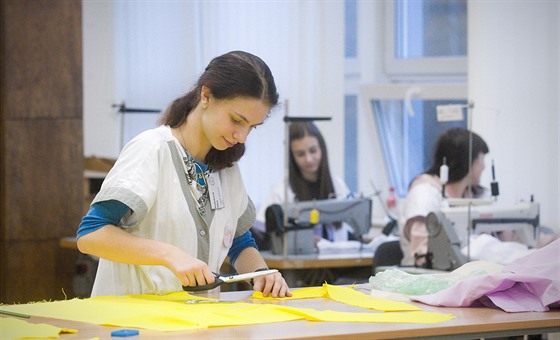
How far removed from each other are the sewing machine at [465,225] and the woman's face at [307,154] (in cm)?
130

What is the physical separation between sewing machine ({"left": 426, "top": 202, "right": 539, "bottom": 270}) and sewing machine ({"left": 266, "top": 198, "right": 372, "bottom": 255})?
27.3 inches

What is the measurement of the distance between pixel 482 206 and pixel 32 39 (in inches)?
96.5

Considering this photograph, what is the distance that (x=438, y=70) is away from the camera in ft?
21.7

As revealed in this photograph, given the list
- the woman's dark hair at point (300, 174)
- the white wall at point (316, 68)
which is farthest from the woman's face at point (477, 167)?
the woman's dark hair at point (300, 174)

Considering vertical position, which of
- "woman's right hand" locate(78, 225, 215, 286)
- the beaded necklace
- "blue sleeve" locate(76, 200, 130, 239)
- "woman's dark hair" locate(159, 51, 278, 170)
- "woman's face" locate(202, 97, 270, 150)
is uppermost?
"woman's dark hair" locate(159, 51, 278, 170)

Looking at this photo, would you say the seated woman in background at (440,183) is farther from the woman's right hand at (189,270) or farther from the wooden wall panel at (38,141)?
the woman's right hand at (189,270)

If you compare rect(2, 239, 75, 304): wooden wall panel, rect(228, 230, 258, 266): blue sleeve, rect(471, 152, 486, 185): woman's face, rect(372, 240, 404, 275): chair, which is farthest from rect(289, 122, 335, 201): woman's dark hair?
rect(228, 230, 258, 266): blue sleeve

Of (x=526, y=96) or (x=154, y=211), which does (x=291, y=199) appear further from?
(x=154, y=211)

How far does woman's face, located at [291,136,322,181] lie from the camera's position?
5.70m

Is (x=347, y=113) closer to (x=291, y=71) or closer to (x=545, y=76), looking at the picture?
(x=291, y=71)

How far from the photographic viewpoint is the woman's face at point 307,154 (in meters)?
5.70

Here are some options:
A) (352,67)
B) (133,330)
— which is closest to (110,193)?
(133,330)

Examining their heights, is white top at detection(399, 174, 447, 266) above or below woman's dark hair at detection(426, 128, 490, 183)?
below

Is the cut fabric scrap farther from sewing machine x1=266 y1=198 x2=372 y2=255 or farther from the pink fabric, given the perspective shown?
sewing machine x1=266 y1=198 x2=372 y2=255
